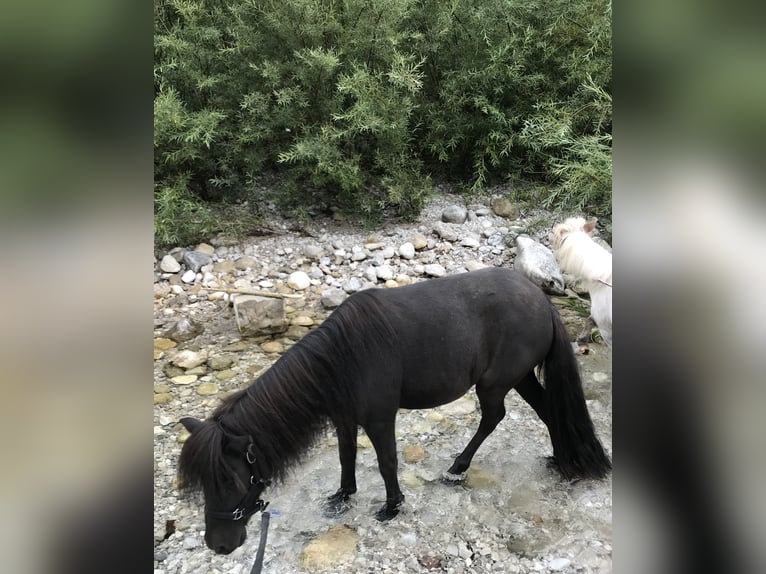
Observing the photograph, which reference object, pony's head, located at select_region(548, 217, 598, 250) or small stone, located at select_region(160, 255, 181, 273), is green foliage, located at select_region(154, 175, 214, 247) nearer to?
small stone, located at select_region(160, 255, 181, 273)

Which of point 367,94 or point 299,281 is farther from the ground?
point 367,94

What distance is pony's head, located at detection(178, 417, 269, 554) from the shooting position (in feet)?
2.71

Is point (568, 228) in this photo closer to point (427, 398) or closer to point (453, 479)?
point (427, 398)

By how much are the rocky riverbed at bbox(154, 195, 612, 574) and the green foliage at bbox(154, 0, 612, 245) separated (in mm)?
149

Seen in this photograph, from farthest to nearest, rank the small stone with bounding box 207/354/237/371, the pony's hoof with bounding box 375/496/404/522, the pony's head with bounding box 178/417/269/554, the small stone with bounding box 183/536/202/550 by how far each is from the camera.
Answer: the small stone with bounding box 207/354/237/371 → the pony's hoof with bounding box 375/496/404/522 → the small stone with bounding box 183/536/202/550 → the pony's head with bounding box 178/417/269/554

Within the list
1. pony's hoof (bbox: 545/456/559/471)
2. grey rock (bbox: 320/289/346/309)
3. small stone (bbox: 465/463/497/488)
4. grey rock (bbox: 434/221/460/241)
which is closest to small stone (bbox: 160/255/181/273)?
grey rock (bbox: 320/289/346/309)

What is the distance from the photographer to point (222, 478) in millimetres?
840

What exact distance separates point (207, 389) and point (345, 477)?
0.48 meters

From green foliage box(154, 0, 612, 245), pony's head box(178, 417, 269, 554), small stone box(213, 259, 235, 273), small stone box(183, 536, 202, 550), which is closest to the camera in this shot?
pony's head box(178, 417, 269, 554)

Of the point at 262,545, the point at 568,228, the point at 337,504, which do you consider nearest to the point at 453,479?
the point at 337,504

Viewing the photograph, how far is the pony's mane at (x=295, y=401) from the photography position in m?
0.83

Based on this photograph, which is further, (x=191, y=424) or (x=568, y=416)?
(x=568, y=416)

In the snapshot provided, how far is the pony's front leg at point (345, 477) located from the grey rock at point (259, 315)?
0.45 meters
